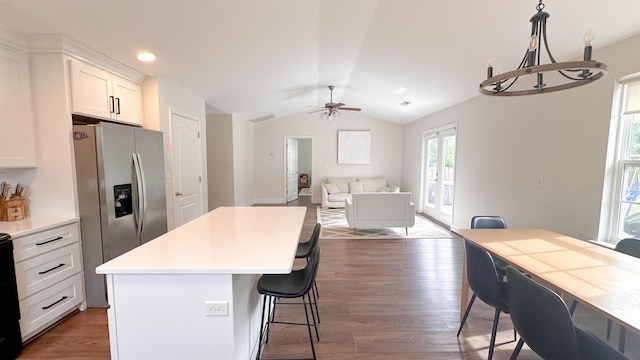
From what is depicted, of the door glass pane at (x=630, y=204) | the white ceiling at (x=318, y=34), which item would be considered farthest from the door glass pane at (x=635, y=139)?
the white ceiling at (x=318, y=34)

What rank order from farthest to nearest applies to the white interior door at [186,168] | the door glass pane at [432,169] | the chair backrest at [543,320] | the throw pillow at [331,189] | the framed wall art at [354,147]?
the framed wall art at [354,147], the throw pillow at [331,189], the door glass pane at [432,169], the white interior door at [186,168], the chair backrest at [543,320]

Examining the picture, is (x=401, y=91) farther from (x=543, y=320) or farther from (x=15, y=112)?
(x=15, y=112)

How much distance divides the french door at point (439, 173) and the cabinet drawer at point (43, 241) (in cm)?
559

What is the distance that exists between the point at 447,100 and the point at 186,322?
5.20 m

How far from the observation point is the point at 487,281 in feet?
6.05

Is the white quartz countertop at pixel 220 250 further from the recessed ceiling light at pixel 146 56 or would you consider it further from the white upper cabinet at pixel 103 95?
the recessed ceiling light at pixel 146 56

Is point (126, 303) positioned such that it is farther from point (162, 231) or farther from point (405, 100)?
point (405, 100)

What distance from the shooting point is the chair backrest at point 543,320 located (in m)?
1.21

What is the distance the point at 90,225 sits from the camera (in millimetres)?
2486

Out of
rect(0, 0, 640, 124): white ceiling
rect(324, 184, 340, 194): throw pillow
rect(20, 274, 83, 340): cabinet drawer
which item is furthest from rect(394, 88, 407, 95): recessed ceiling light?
rect(20, 274, 83, 340): cabinet drawer

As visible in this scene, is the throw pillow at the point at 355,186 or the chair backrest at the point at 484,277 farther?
the throw pillow at the point at 355,186

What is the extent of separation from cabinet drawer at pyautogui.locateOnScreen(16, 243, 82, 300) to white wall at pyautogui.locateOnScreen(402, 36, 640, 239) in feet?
15.5

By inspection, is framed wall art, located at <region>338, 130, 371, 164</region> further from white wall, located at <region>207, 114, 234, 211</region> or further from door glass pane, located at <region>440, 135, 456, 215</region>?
white wall, located at <region>207, 114, 234, 211</region>

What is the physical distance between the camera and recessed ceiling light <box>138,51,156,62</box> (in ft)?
9.17
